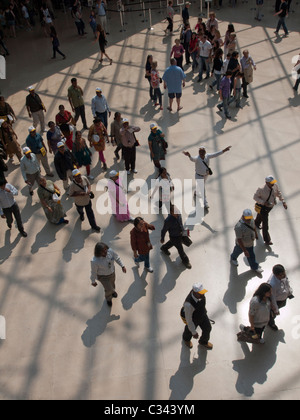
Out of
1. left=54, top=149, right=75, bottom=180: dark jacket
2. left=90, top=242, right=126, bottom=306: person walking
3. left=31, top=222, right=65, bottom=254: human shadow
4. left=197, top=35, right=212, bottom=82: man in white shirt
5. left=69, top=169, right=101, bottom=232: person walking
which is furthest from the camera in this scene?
left=197, top=35, right=212, bottom=82: man in white shirt

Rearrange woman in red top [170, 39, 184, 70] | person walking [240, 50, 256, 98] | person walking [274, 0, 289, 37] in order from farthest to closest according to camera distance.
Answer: person walking [274, 0, 289, 37], woman in red top [170, 39, 184, 70], person walking [240, 50, 256, 98]

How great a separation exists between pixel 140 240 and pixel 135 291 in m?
0.95

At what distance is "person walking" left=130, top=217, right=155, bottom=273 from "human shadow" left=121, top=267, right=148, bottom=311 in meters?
0.30

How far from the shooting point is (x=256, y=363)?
567 centimetres

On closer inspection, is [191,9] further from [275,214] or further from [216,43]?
[275,214]

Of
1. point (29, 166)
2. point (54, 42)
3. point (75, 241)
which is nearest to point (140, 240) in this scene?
point (75, 241)

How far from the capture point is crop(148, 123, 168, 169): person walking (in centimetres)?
852

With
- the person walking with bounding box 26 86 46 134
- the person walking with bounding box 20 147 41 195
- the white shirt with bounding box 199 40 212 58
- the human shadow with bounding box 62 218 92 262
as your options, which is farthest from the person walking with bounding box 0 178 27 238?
the white shirt with bounding box 199 40 212 58

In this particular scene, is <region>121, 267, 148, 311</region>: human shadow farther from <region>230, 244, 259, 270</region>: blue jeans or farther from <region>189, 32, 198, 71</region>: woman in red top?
<region>189, 32, 198, 71</region>: woman in red top

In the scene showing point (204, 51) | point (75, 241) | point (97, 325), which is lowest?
point (97, 325)

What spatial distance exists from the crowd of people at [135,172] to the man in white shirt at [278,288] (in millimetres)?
13

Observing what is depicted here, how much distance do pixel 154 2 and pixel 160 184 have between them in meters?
15.8

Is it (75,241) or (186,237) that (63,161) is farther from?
(186,237)

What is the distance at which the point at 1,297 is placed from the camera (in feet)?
22.9
